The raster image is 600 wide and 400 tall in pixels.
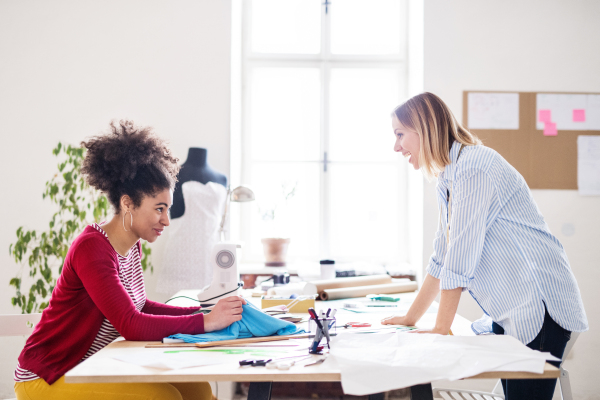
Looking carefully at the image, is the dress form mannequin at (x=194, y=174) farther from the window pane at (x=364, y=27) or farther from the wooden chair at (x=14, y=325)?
the window pane at (x=364, y=27)

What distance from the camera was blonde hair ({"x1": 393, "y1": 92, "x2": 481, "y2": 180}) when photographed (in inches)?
60.3

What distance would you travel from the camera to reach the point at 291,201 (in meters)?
3.71

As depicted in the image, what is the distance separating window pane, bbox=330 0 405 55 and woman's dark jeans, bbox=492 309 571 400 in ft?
Result: 9.29

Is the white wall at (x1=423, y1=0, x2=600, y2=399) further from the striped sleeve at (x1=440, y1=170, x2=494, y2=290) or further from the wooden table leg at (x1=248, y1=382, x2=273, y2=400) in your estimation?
the wooden table leg at (x1=248, y1=382, x2=273, y2=400)

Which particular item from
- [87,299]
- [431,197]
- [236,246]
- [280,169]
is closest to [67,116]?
[280,169]

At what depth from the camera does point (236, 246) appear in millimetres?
1966

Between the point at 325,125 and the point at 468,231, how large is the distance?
2.46 metres

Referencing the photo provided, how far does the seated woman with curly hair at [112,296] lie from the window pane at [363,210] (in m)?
2.21

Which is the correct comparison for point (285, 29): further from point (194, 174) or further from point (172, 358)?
point (172, 358)

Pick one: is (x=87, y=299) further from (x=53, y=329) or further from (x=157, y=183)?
(x=157, y=183)

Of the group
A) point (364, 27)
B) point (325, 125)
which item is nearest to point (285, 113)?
point (325, 125)

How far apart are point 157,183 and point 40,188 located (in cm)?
212

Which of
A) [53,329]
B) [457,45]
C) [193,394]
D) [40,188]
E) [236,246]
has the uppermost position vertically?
[457,45]

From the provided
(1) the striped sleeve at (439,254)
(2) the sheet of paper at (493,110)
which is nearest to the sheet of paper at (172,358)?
(1) the striped sleeve at (439,254)
